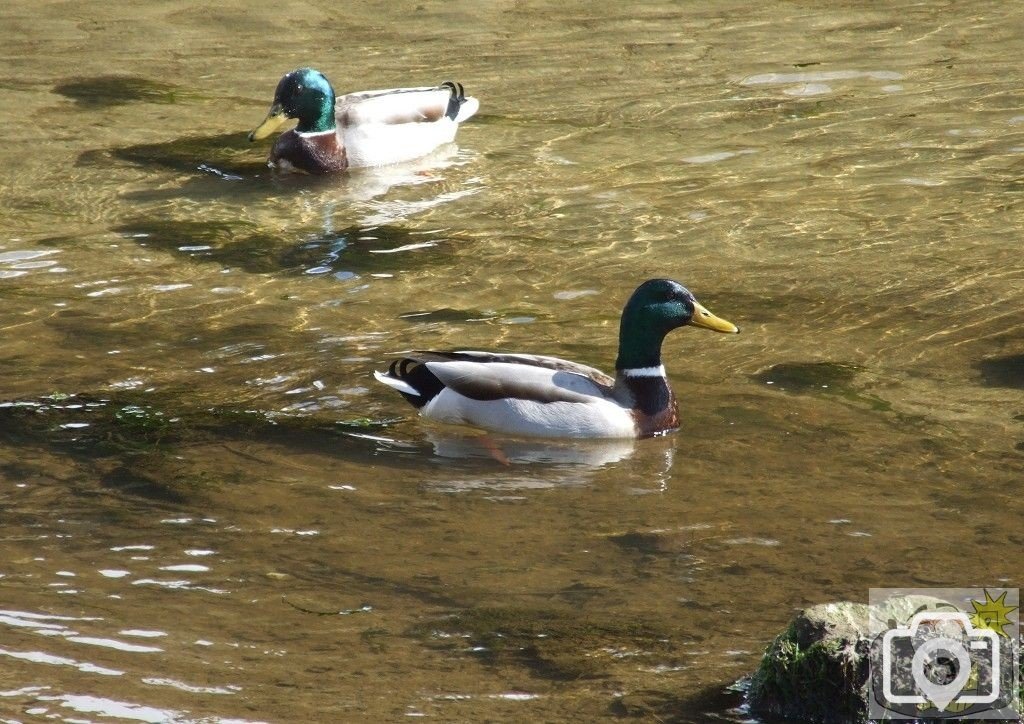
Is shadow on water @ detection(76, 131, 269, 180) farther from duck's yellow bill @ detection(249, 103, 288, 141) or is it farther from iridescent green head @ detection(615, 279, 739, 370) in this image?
iridescent green head @ detection(615, 279, 739, 370)

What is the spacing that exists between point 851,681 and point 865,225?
5.79m

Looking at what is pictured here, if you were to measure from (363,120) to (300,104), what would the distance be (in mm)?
458

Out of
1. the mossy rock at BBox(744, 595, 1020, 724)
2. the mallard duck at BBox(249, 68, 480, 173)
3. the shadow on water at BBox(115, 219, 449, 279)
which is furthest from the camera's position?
the mallard duck at BBox(249, 68, 480, 173)

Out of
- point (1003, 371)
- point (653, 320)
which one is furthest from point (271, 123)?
point (1003, 371)

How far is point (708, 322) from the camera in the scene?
714cm

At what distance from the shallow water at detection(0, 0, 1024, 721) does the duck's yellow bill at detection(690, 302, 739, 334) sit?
30cm

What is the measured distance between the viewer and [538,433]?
22.3 feet

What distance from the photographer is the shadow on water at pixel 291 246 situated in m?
9.05

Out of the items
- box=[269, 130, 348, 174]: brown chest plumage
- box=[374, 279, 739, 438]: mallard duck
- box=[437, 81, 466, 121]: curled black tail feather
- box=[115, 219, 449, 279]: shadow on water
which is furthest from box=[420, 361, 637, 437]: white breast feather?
box=[437, 81, 466, 121]: curled black tail feather

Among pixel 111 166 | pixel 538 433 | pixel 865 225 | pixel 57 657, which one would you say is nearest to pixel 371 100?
pixel 111 166

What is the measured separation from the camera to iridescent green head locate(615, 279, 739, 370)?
6969mm

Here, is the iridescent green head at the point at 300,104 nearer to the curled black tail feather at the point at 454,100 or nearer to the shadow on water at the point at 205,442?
the curled black tail feather at the point at 454,100

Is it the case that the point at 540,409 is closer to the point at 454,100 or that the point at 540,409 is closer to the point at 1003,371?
the point at 1003,371

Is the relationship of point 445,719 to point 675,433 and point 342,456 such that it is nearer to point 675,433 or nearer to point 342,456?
point 342,456
